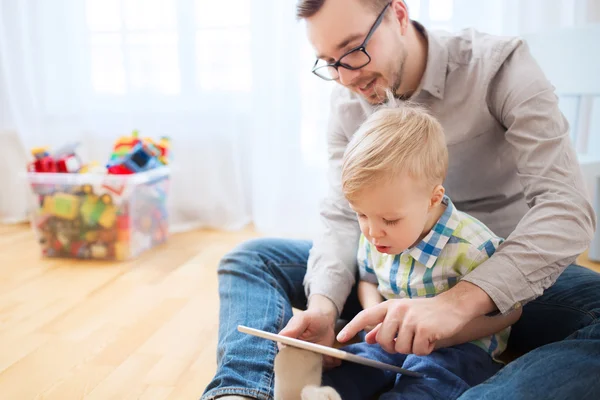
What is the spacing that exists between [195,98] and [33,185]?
2.25ft

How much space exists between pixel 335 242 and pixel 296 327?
0.86ft

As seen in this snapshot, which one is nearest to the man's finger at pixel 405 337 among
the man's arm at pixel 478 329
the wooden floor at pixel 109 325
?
the man's arm at pixel 478 329

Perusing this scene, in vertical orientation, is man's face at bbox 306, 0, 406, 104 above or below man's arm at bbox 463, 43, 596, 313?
above

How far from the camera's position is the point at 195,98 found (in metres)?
2.17

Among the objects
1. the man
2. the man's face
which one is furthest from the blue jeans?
the man's face

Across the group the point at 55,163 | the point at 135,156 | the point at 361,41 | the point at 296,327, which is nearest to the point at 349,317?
the point at 296,327

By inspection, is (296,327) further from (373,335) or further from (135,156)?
(135,156)

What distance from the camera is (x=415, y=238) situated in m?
0.82

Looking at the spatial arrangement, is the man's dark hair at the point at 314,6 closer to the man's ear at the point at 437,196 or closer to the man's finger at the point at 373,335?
the man's ear at the point at 437,196

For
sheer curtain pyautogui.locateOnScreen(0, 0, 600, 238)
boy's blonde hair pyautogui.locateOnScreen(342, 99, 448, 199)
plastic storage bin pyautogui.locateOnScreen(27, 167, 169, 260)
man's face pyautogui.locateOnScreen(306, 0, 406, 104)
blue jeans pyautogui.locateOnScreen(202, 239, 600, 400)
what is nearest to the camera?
blue jeans pyautogui.locateOnScreen(202, 239, 600, 400)

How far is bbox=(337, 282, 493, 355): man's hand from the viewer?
727mm

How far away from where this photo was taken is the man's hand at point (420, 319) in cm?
73

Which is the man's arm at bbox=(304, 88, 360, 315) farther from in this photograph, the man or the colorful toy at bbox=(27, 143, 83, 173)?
the colorful toy at bbox=(27, 143, 83, 173)

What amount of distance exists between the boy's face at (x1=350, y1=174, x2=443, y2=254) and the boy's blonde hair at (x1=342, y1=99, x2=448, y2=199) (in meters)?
0.01
